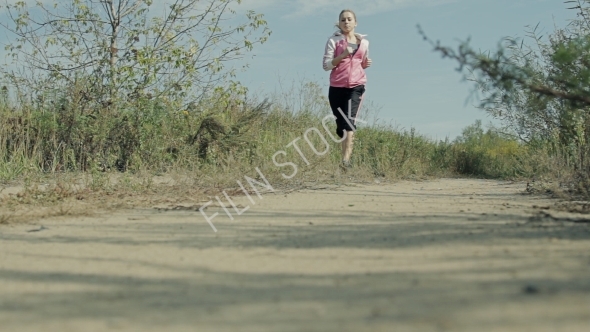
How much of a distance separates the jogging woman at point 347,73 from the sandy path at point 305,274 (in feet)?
13.4

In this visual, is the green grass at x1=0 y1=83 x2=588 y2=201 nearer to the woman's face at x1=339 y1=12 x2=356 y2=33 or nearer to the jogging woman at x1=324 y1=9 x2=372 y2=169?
the jogging woman at x1=324 y1=9 x2=372 y2=169

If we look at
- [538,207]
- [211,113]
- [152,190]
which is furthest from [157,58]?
[538,207]

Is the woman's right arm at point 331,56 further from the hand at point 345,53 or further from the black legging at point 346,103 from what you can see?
the black legging at point 346,103

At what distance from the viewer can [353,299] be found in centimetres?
247

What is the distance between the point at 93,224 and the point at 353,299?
294cm

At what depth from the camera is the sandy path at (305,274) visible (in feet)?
7.43

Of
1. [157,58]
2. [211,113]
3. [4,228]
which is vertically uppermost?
[157,58]

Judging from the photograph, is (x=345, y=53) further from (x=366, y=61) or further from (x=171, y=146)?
(x=171, y=146)

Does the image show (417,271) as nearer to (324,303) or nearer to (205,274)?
(324,303)

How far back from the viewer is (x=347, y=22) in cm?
893

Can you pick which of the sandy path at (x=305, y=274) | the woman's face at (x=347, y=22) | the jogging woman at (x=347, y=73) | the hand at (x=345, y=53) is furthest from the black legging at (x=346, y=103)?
the sandy path at (x=305, y=274)

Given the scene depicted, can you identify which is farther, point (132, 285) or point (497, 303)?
point (132, 285)

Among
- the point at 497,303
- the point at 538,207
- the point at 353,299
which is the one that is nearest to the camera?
the point at 497,303

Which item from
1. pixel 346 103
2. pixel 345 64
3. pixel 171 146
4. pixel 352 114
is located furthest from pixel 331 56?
pixel 171 146
